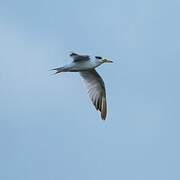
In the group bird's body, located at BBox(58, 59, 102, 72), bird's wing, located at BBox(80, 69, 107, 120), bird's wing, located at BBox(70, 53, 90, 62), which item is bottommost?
bird's wing, located at BBox(80, 69, 107, 120)

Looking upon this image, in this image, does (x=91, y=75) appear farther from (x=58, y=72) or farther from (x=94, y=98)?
(x=58, y=72)

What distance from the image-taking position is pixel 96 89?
35.9m

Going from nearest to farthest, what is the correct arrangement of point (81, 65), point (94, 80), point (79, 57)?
point (79, 57)
point (81, 65)
point (94, 80)

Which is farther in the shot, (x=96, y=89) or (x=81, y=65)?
(x=96, y=89)


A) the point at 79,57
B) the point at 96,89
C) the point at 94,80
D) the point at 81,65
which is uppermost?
the point at 79,57

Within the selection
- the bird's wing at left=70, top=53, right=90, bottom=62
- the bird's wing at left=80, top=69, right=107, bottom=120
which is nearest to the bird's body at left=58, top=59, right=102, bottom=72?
the bird's wing at left=70, top=53, right=90, bottom=62

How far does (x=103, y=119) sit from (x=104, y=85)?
1.97 m

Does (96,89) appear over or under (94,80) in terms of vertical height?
under

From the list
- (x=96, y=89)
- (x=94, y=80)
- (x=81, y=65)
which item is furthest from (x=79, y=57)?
(x=96, y=89)

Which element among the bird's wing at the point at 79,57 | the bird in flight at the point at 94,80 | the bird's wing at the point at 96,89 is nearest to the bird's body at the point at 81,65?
the bird in flight at the point at 94,80

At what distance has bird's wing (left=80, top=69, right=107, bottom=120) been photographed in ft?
116

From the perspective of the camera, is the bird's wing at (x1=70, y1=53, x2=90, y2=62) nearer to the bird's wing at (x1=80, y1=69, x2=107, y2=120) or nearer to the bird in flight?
the bird in flight

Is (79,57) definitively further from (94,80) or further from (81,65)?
(94,80)

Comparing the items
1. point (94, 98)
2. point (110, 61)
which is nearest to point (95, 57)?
point (110, 61)
